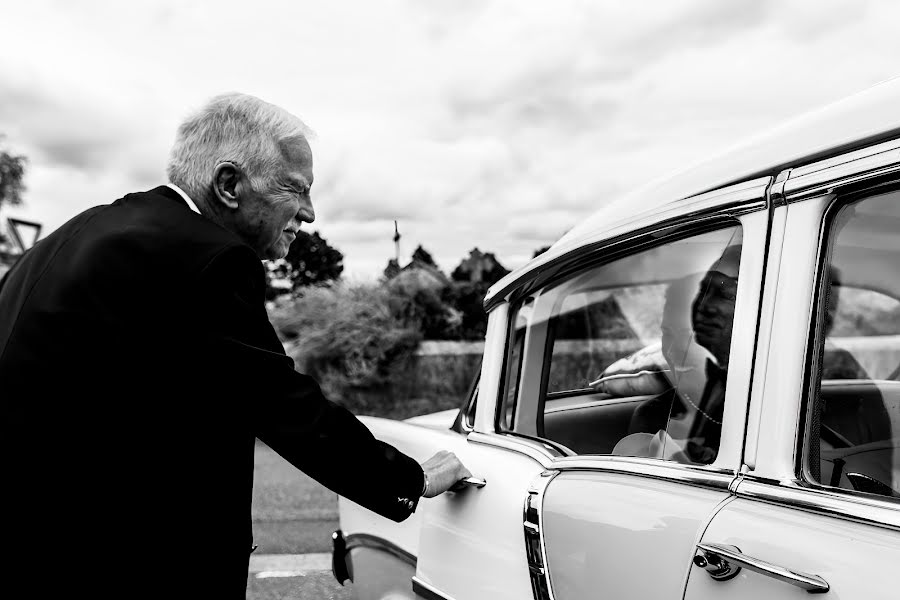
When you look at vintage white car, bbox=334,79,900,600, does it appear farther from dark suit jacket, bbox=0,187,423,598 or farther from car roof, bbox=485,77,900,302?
dark suit jacket, bbox=0,187,423,598

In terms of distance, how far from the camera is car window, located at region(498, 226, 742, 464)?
170 centimetres

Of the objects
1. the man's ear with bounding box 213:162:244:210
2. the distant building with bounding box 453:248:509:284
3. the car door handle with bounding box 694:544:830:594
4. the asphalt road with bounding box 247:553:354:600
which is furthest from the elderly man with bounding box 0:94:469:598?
the distant building with bounding box 453:248:509:284

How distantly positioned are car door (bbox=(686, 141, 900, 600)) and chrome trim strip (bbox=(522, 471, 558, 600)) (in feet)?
1.35

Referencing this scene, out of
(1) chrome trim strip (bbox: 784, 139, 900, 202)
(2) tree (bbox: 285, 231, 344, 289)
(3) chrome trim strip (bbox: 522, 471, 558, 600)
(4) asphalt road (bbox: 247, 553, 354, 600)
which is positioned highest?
(2) tree (bbox: 285, 231, 344, 289)

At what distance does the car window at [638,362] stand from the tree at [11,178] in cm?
3443

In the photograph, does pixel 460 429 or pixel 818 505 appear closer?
pixel 818 505

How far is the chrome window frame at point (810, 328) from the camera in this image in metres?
1.22

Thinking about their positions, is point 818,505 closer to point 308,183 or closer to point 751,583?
point 751,583

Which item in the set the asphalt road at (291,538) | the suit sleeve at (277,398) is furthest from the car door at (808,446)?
the asphalt road at (291,538)

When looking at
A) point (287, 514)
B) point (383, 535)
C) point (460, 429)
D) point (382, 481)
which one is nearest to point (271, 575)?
point (287, 514)

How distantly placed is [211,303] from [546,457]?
2.90ft

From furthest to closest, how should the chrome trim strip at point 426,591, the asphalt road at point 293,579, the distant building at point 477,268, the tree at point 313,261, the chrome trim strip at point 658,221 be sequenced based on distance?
the distant building at point 477,268
the tree at point 313,261
the asphalt road at point 293,579
the chrome trim strip at point 426,591
the chrome trim strip at point 658,221

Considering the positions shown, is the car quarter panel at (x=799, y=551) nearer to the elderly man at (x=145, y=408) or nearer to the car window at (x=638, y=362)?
the car window at (x=638, y=362)

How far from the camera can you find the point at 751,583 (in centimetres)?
125
